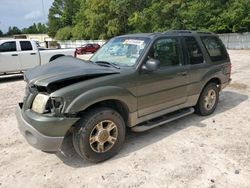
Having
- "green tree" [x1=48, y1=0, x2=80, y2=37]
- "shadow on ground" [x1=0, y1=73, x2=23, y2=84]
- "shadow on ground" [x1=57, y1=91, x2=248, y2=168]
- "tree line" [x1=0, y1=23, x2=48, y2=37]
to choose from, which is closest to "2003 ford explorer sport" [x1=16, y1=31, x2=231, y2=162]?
"shadow on ground" [x1=57, y1=91, x2=248, y2=168]

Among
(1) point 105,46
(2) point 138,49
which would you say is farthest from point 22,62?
(2) point 138,49

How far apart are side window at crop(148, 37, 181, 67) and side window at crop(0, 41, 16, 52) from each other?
8.19 metres

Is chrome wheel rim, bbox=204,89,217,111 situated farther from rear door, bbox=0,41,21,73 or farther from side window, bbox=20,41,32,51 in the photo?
side window, bbox=20,41,32,51

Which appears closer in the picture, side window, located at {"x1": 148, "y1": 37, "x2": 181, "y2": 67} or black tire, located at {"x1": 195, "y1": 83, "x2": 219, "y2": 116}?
side window, located at {"x1": 148, "y1": 37, "x2": 181, "y2": 67}

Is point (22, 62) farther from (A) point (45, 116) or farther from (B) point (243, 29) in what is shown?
(B) point (243, 29)

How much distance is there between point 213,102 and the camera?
18.7 ft

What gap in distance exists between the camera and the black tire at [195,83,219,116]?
5383 millimetres

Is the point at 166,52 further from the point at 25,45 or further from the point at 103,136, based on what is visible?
the point at 25,45

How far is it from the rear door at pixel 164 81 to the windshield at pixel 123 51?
0.22 metres

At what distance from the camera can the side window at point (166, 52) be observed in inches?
170

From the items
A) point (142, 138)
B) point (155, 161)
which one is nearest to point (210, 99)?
point (142, 138)

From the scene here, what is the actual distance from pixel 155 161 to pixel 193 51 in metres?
2.36

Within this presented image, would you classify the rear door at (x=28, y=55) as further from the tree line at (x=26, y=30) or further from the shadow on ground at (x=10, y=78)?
the tree line at (x=26, y=30)

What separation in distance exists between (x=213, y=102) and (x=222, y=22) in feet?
92.8
